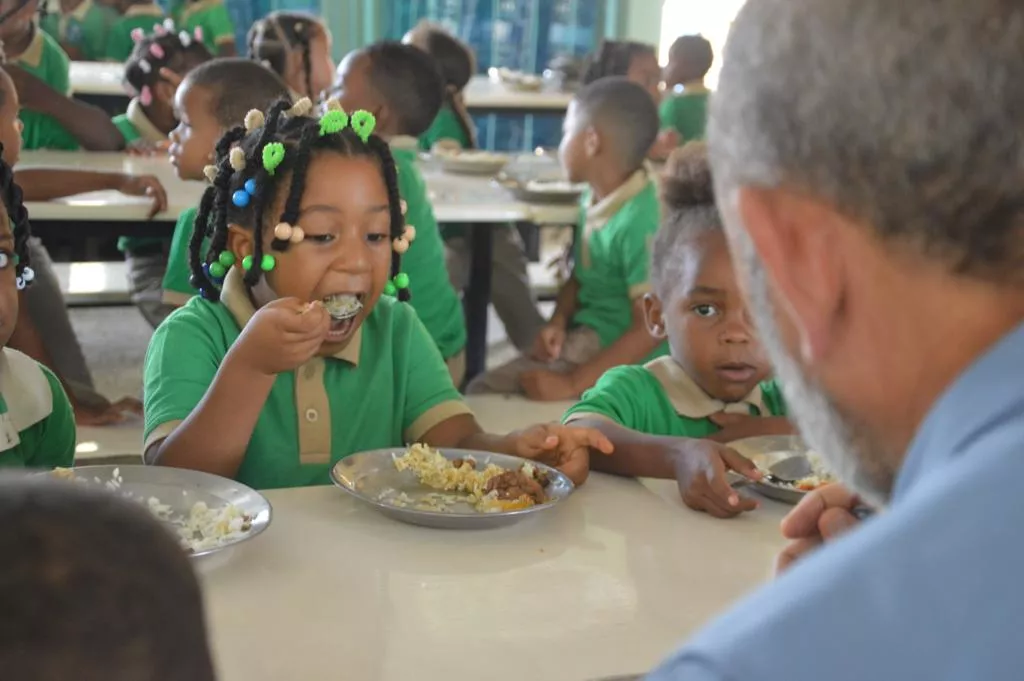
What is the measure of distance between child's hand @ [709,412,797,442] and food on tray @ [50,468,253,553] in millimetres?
992

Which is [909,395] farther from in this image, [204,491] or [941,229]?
[204,491]

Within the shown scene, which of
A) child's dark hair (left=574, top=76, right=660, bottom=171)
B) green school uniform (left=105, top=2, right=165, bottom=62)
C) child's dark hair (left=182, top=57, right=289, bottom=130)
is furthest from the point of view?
green school uniform (left=105, top=2, right=165, bottom=62)

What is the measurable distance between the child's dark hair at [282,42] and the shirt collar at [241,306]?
327 cm

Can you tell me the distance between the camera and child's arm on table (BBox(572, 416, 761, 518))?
1.81m

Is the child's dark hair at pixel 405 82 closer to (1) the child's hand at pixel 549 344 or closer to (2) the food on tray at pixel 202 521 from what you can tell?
(1) the child's hand at pixel 549 344

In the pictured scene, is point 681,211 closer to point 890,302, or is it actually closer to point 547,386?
point 547,386

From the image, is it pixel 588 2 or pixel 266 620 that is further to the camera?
pixel 588 2

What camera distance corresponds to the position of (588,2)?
961cm

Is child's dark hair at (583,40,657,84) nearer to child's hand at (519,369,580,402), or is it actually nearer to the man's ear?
child's hand at (519,369,580,402)

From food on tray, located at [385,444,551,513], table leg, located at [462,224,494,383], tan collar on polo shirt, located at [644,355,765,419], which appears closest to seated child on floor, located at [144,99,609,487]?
food on tray, located at [385,444,551,513]

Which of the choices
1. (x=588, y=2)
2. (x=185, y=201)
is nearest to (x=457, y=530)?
(x=185, y=201)

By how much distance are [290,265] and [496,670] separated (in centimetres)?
97

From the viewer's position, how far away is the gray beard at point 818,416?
856mm

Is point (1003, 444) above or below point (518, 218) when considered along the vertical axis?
above
